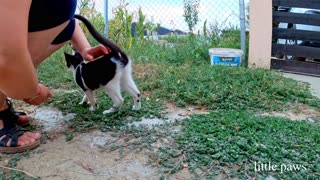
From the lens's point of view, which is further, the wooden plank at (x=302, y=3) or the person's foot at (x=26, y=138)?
the wooden plank at (x=302, y=3)

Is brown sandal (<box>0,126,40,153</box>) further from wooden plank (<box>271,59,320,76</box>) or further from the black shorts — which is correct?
wooden plank (<box>271,59,320,76</box>)

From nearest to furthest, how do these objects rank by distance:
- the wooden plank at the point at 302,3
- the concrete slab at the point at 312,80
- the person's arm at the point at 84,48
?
the person's arm at the point at 84,48 < the concrete slab at the point at 312,80 < the wooden plank at the point at 302,3

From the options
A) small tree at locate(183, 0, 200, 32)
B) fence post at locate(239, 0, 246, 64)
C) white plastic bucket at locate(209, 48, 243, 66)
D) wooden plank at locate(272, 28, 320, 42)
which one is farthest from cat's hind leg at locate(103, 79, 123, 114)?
small tree at locate(183, 0, 200, 32)

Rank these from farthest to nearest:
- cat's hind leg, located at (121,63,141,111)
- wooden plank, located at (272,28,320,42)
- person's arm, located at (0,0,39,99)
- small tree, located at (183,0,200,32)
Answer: small tree, located at (183,0,200,32) < wooden plank, located at (272,28,320,42) < cat's hind leg, located at (121,63,141,111) < person's arm, located at (0,0,39,99)

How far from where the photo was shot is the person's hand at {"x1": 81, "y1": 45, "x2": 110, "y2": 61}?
7.16 ft

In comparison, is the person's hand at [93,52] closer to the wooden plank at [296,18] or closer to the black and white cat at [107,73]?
the black and white cat at [107,73]

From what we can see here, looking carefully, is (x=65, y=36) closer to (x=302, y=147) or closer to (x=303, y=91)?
(x=302, y=147)

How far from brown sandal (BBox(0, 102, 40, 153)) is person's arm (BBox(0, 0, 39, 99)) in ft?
2.74

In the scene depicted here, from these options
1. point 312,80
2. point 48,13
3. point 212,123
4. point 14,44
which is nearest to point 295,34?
point 312,80

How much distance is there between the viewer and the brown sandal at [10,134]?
1.82 m

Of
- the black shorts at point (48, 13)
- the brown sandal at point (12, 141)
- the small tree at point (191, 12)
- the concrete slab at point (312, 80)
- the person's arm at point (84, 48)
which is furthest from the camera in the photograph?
the small tree at point (191, 12)

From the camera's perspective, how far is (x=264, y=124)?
205cm

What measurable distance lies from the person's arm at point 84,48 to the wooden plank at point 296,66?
2274 mm

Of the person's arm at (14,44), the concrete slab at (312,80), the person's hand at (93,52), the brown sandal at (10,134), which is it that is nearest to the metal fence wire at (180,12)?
the concrete slab at (312,80)
